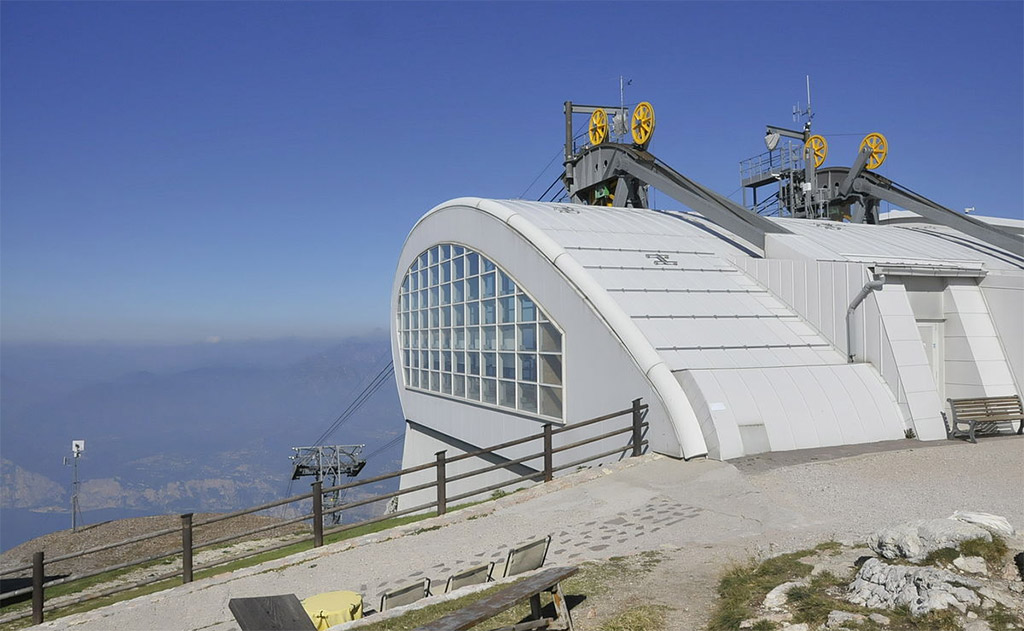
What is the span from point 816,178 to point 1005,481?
23.4m

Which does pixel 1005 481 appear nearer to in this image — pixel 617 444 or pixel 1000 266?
pixel 617 444

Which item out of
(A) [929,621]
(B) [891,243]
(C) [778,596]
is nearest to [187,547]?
(C) [778,596]

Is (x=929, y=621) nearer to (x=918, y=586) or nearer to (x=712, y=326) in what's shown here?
(x=918, y=586)

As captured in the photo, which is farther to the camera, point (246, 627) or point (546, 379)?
point (546, 379)

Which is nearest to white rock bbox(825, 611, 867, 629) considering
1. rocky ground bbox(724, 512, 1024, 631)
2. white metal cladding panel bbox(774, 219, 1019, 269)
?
rocky ground bbox(724, 512, 1024, 631)

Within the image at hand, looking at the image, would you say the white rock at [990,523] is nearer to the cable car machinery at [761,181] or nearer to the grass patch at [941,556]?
the grass patch at [941,556]

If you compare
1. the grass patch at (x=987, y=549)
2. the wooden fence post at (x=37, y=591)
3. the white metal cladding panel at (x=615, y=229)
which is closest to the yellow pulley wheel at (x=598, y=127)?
the white metal cladding panel at (x=615, y=229)

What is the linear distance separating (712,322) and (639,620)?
999cm

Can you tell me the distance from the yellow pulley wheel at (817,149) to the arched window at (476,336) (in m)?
18.3

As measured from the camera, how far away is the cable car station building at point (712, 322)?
→ 41.5 ft

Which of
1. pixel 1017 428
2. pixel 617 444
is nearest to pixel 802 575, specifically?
pixel 617 444

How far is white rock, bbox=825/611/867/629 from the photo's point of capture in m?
4.97

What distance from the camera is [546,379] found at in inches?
639

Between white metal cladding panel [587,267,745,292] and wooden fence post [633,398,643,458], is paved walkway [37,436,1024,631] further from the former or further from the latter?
white metal cladding panel [587,267,745,292]
